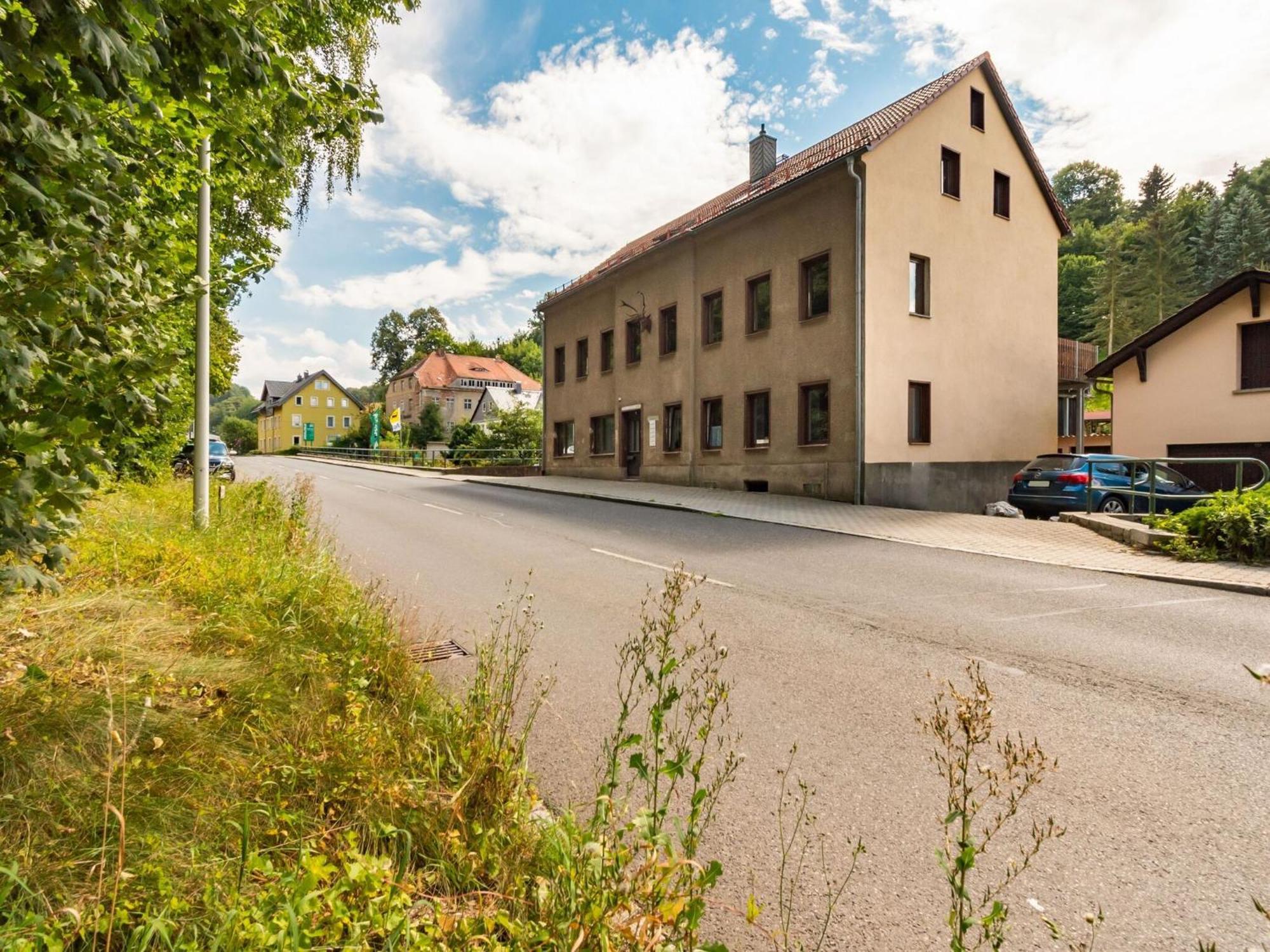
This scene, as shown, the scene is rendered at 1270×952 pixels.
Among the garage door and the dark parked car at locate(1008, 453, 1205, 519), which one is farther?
the garage door

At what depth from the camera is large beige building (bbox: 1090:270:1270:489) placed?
18828mm

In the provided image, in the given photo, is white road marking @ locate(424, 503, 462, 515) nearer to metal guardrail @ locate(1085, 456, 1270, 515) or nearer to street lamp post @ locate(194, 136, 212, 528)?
street lamp post @ locate(194, 136, 212, 528)

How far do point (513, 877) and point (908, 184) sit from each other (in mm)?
19860

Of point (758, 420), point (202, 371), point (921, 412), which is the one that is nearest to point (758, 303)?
point (758, 420)

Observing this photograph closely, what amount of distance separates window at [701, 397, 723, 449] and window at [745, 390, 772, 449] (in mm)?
1191

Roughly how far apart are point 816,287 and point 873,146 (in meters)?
3.60

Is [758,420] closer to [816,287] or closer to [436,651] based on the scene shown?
[816,287]

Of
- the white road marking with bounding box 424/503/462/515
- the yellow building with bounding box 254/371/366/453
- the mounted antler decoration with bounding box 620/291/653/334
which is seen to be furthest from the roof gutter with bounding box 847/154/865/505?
the yellow building with bounding box 254/371/366/453

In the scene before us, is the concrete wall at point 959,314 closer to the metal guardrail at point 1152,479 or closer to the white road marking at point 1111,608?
the metal guardrail at point 1152,479

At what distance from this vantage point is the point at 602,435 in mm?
26984

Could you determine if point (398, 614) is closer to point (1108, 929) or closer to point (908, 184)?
point (1108, 929)

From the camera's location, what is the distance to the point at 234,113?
10.3 ft

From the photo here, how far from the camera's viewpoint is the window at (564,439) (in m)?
29.1

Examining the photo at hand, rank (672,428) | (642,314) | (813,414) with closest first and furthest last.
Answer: (813,414), (672,428), (642,314)
